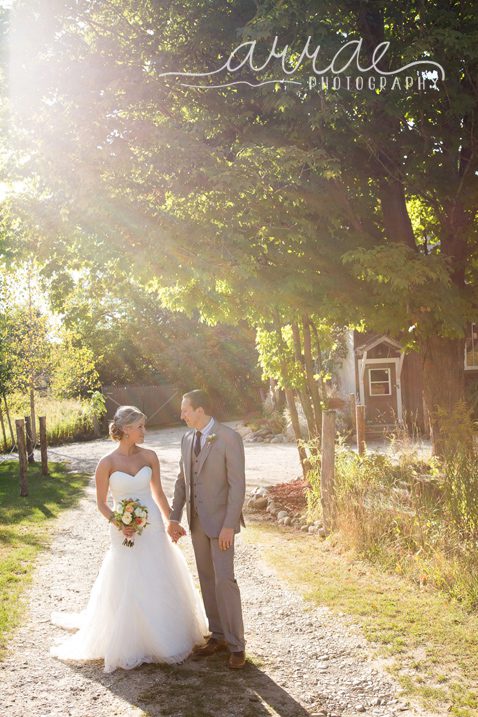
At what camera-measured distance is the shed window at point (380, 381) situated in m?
25.3

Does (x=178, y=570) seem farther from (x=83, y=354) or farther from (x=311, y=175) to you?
(x=83, y=354)

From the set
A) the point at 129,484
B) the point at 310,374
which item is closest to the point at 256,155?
the point at 129,484

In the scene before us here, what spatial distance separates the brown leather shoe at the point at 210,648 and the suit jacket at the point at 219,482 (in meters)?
0.89

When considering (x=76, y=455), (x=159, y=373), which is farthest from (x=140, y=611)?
(x=159, y=373)

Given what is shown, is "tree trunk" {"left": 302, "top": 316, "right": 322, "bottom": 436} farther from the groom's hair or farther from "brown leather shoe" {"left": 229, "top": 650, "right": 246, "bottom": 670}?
Answer: "brown leather shoe" {"left": 229, "top": 650, "right": 246, "bottom": 670}

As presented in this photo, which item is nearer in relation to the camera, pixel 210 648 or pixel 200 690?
pixel 200 690

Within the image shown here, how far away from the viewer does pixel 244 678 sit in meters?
5.21

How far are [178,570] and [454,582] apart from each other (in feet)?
9.36

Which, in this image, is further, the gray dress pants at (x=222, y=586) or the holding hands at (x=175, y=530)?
the holding hands at (x=175, y=530)

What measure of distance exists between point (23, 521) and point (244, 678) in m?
7.56

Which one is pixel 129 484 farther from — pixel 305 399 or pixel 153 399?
pixel 153 399

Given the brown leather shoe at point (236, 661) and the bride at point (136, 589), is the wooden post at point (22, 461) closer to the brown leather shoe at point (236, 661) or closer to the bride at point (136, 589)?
the bride at point (136, 589)

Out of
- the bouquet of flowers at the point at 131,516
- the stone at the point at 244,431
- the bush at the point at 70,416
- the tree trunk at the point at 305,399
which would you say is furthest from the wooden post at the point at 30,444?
the bouquet of flowers at the point at 131,516

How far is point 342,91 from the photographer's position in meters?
9.34
